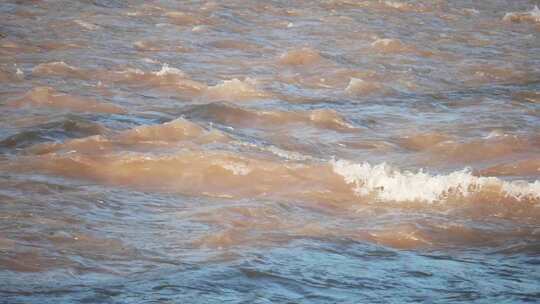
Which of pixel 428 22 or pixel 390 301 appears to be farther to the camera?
pixel 428 22

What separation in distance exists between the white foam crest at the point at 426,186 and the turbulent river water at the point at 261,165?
0.06 feet

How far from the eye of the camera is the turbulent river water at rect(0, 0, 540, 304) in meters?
5.04

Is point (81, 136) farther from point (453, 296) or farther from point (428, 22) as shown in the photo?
point (428, 22)

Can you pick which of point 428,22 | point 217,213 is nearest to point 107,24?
point 428,22

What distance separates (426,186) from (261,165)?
1.63 meters

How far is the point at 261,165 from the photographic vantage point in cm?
800

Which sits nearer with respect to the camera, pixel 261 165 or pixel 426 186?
pixel 426 186

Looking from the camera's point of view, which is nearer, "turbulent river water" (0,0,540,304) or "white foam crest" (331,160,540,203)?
"turbulent river water" (0,0,540,304)

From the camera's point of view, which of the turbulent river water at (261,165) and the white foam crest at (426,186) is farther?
the white foam crest at (426,186)

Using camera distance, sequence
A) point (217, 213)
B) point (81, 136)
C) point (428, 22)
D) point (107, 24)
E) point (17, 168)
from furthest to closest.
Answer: point (428, 22), point (107, 24), point (81, 136), point (17, 168), point (217, 213)

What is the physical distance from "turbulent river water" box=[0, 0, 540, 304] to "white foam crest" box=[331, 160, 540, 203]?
0.02 metres

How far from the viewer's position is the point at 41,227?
19.0ft

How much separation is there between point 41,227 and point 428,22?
14917 mm

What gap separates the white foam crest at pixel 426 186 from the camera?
23.4ft
